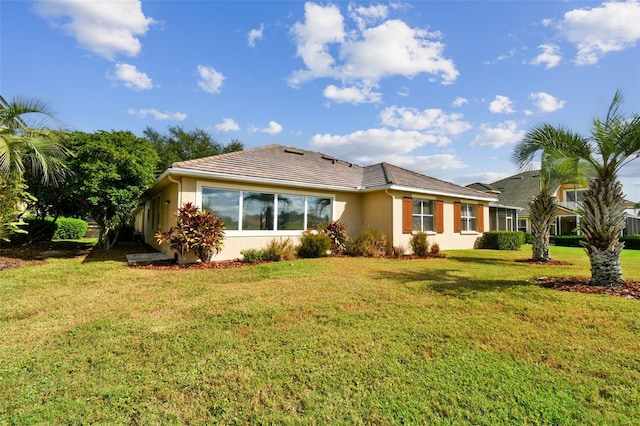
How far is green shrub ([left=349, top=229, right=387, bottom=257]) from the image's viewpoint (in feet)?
40.3

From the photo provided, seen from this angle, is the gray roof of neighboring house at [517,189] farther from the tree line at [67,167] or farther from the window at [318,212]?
the tree line at [67,167]

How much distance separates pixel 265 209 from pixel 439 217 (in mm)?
8893

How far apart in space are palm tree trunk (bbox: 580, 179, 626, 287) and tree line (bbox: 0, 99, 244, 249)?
14179 mm

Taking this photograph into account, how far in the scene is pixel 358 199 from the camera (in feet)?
47.3

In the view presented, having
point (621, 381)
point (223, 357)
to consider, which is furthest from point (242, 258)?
point (621, 381)

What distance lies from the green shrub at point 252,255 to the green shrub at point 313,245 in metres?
1.67

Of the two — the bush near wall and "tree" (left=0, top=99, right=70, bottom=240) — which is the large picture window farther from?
the bush near wall

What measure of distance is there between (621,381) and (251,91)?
16.4 m

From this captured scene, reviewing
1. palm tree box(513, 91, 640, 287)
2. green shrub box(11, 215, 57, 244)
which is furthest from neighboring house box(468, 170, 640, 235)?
green shrub box(11, 215, 57, 244)

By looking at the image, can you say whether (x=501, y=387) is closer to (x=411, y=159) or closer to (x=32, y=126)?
(x=32, y=126)

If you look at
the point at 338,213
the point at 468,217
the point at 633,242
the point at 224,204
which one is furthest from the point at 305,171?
the point at 633,242

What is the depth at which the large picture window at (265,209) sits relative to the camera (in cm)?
1057

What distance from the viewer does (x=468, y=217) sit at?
54.9ft

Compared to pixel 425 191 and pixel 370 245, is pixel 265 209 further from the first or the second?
pixel 425 191
